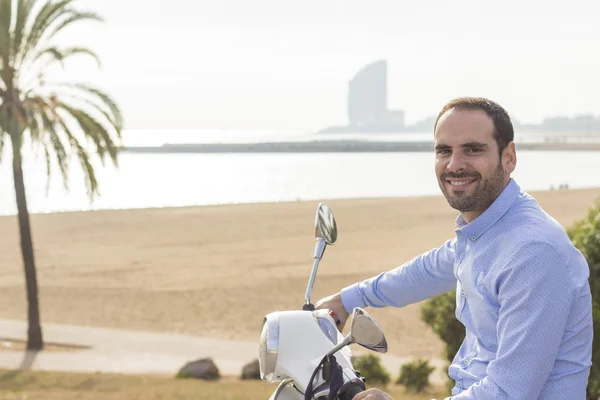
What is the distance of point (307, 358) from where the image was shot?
2293 millimetres

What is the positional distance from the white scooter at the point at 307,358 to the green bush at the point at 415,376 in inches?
347

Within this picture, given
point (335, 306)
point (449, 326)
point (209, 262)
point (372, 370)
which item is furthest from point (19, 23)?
point (209, 262)

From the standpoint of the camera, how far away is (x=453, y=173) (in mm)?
2297

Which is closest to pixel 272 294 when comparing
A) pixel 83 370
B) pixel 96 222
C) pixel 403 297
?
pixel 83 370

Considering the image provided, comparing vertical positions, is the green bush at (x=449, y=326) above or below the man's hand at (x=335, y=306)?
below

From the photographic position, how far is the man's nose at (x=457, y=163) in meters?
2.27

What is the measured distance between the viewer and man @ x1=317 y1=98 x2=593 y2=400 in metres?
2.04

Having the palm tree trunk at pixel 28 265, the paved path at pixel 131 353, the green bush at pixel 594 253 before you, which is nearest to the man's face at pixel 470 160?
the green bush at pixel 594 253

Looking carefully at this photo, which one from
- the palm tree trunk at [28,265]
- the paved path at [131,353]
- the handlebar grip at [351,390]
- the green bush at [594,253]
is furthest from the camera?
the palm tree trunk at [28,265]

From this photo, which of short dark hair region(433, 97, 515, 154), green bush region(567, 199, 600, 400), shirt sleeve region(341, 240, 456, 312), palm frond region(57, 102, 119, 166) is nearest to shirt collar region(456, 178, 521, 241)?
short dark hair region(433, 97, 515, 154)

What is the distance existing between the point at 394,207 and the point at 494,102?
161ft

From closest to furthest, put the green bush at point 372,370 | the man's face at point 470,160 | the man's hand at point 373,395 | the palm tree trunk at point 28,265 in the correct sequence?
the man's hand at point 373,395, the man's face at point 470,160, the green bush at point 372,370, the palm tree trunk at point 28,265

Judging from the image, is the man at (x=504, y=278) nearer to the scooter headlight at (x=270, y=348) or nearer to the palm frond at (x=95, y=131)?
the scooter headlight at (x=270, y=348)

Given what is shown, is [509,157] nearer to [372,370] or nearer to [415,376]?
[372,370]
